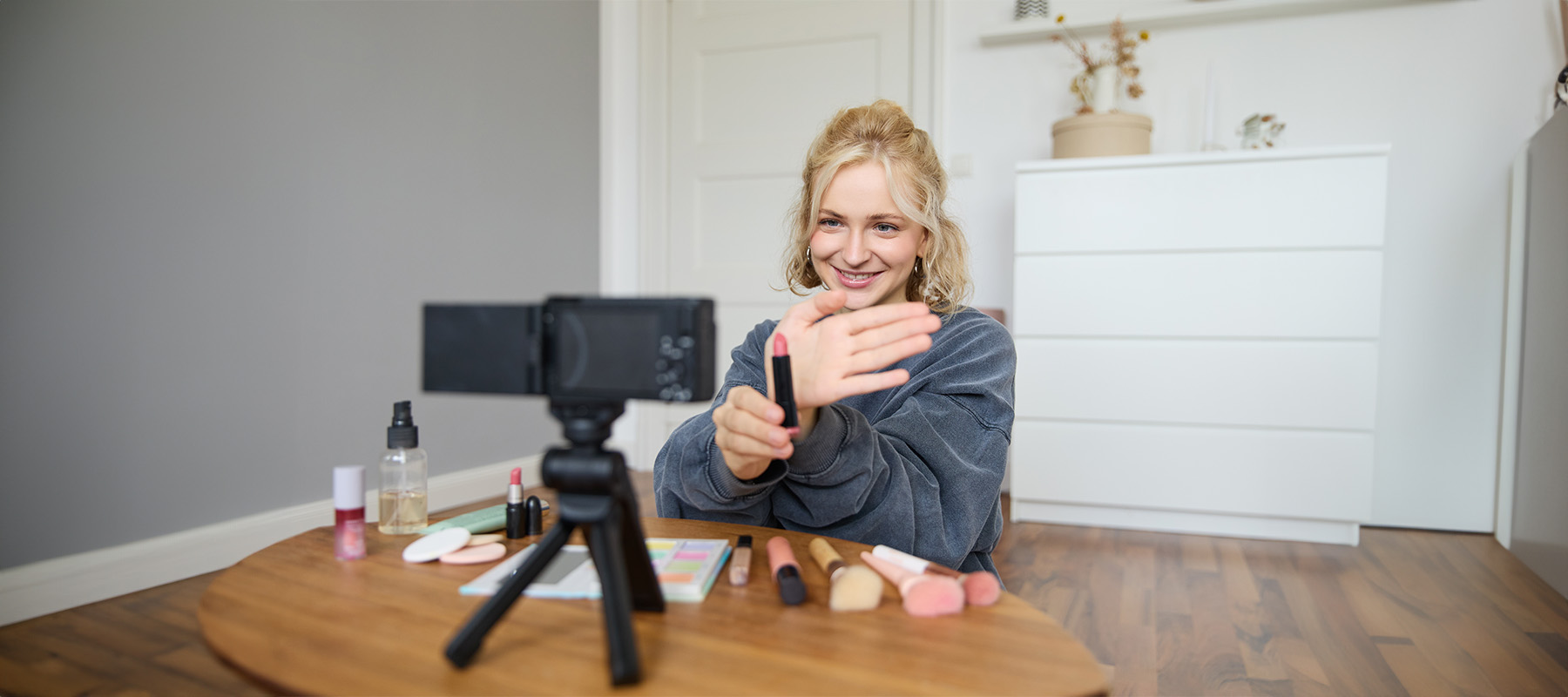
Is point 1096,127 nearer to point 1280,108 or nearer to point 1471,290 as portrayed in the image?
point 1280,108

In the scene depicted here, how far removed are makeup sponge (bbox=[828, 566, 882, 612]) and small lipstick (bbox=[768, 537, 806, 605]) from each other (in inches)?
0.9

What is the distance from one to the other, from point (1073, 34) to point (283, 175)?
8.43ft

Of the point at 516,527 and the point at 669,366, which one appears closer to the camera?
the point at 669,366

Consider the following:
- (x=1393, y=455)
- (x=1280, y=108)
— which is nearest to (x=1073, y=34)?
(x=1280, y=108)

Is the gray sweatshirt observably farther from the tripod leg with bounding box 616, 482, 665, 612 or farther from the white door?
the white door

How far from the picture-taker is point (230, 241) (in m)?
2.14

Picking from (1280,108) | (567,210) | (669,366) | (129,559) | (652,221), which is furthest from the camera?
(652,221)

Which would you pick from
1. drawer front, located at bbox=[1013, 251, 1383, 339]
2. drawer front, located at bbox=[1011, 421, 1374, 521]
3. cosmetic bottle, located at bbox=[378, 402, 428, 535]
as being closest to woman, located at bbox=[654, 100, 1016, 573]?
cosmetic bottle, located at bbox=[378, 402, 428, 535]

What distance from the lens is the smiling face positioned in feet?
3.47

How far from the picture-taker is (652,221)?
372 cm

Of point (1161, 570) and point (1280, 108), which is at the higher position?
point (1280, 108)

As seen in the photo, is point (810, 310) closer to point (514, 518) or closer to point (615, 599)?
point (615, 599)

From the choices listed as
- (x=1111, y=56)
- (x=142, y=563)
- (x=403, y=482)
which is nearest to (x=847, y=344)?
(x=403, y=482)

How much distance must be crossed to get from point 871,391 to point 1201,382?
7.53ft
